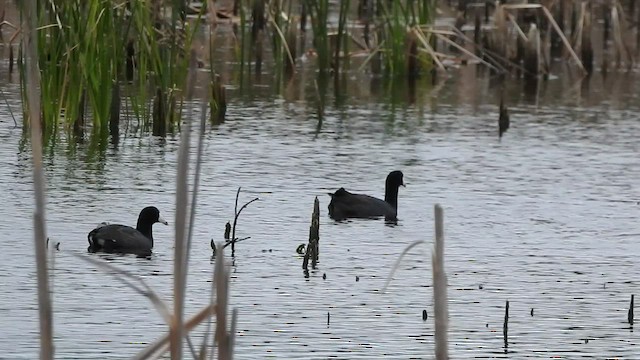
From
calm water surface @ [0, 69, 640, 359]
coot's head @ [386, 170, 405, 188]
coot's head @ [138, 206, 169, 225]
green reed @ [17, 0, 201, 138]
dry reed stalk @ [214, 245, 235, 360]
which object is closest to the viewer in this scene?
dry reed stalk @ [214, 245, 235, 360]

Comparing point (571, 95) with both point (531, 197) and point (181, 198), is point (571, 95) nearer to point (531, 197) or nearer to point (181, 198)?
point (531, 197)

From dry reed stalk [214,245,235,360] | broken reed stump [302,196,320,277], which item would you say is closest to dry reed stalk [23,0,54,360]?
dry reed stalk [214,245,235,360]

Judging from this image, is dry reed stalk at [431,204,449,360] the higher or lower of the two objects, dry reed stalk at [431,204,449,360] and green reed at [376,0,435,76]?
the higher

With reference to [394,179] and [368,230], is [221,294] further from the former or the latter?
[394,179]

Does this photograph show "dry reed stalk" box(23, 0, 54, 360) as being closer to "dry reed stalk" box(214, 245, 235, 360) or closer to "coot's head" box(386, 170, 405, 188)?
"dry reed stalk" box(214, 245, 235, 360)

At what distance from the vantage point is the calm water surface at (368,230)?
27.4 ft

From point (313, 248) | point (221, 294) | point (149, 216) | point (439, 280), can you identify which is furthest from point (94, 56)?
point (221, 294)

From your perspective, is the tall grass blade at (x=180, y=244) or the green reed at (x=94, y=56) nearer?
the tall grass blade at (x=180, y=244)

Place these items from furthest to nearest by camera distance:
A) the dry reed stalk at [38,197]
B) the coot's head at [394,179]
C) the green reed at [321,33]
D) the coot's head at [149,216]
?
the green reed at [321,33] → the coot's head at [394,179] → the coot's head at [149,216] → the dry reed stalk at [38,197]

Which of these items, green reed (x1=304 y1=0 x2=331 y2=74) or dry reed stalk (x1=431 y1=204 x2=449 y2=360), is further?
green reed (x1=304 y1=0 x2=331 y2=74)

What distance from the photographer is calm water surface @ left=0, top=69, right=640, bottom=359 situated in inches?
328

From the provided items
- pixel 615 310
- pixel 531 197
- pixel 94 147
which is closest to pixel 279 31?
pixel 94 147

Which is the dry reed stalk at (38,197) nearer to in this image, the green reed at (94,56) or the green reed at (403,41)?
the green reed at (94,56)

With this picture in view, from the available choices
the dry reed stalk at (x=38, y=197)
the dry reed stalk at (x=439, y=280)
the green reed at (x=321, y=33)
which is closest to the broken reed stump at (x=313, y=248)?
the dry reed stalk at (x=439, y=280)
